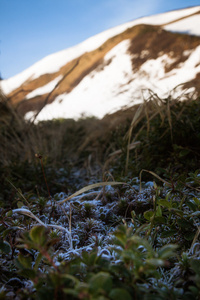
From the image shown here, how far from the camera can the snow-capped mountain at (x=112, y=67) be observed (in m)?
3.50

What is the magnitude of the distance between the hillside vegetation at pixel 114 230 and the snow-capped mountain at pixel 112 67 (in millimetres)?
1791

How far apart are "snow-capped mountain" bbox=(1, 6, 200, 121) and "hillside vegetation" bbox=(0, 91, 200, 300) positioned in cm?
179

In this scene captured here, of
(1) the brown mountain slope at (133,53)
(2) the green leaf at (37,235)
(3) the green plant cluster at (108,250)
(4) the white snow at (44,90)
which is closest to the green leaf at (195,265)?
(3) the green plant cluster at (108,250)

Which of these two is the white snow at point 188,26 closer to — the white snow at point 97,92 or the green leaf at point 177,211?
the white snow at point 97,92

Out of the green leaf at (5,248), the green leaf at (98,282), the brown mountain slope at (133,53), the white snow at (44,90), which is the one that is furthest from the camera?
the white snow at (44,90)

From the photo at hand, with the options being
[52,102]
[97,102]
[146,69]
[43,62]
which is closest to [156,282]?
[146,69]

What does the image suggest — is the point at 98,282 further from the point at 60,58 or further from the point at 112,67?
the point at 60,58

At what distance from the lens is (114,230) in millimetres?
811

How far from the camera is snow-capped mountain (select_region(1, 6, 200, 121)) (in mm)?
3496

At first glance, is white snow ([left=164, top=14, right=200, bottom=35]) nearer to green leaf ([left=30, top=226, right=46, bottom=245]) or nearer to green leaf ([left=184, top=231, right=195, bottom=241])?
green leaf ([left=184, top=231, right=195, bottom=241])

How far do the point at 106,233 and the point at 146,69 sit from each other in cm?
334

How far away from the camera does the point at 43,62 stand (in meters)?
4.93

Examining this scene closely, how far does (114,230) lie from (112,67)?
13.2ft

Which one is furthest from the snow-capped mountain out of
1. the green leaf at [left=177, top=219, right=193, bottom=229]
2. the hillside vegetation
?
the green leaf at [left=177, top=219, right=193, bottom=229]
